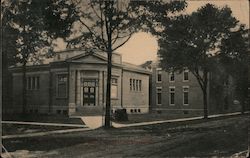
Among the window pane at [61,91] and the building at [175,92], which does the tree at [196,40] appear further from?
the window pane at [61,91]

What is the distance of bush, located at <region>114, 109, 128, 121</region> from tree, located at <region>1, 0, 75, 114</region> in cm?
78

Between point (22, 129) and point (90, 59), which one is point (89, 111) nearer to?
point (90, 59)

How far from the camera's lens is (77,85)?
3369 mm

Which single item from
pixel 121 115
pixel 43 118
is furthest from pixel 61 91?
pixel 121 115

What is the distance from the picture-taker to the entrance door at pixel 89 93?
128 inches

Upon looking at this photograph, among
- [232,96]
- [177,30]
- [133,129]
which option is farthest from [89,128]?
[232,96]

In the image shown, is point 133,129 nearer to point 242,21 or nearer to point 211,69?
point 211,69

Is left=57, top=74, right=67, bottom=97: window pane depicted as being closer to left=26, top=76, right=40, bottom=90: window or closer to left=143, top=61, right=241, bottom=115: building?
left=26, top=76, right=40, bottom=90: window

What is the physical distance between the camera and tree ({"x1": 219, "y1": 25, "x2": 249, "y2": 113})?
125 inches

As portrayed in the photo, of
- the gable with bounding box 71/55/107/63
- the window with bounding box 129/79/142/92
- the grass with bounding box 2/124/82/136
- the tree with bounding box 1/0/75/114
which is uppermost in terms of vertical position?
the tree with bounding box 1/0/75/114

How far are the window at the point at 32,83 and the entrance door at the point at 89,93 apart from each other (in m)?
0.42

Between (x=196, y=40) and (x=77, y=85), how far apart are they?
3.65 feet

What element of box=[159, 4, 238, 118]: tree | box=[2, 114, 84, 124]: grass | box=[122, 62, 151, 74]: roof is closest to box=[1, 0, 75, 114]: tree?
box=[2, 114, 84, 124]: grass

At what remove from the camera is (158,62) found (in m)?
3.28
